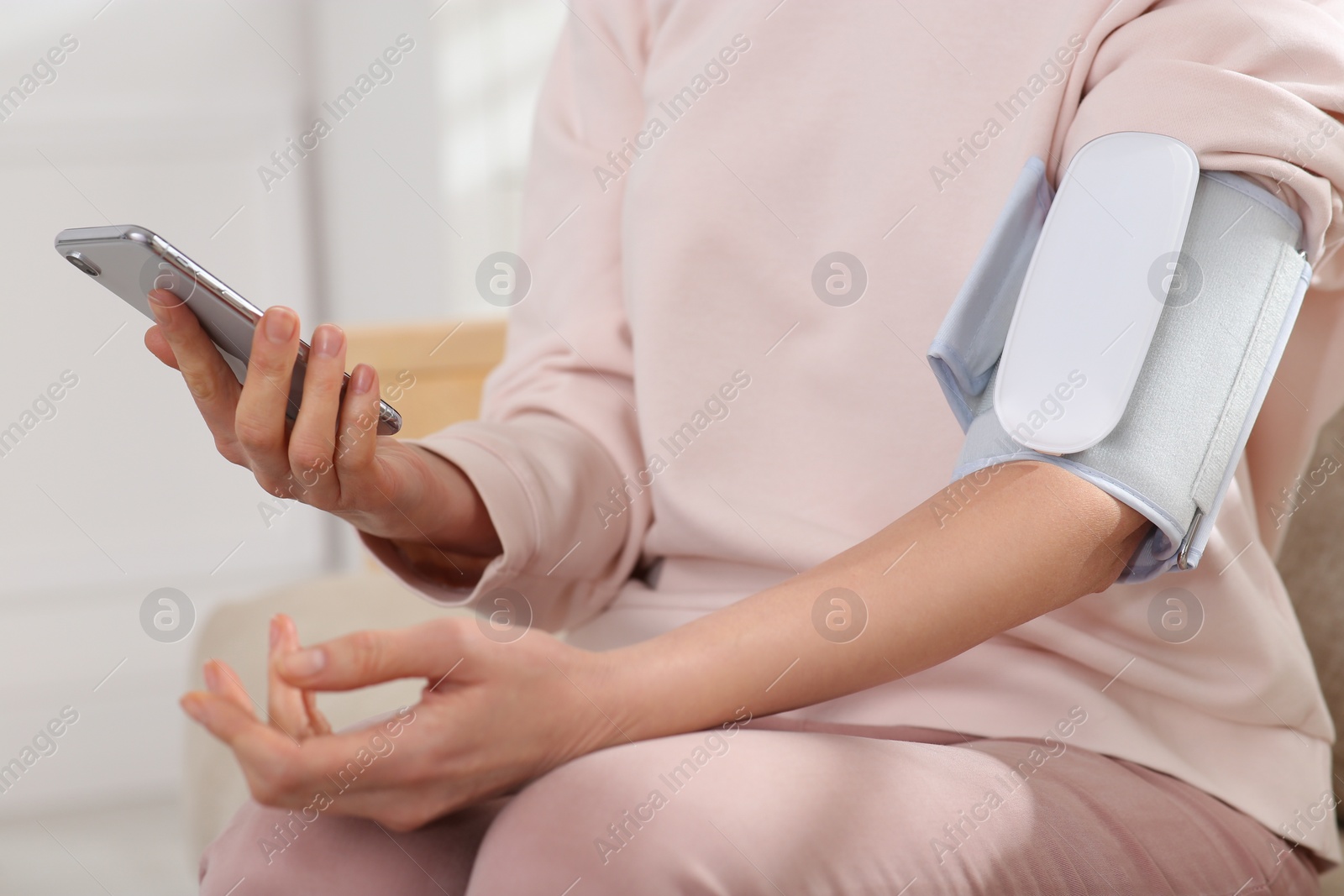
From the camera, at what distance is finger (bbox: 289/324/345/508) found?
0.45m

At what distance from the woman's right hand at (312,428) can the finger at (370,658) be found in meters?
0.14

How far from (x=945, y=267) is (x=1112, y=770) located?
A: 0.81 feet

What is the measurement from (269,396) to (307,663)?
155mm

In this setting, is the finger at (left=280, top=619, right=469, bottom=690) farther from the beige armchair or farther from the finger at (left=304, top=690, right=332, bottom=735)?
the beige armchair

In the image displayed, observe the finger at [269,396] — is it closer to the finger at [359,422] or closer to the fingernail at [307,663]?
the finger at [359,422]

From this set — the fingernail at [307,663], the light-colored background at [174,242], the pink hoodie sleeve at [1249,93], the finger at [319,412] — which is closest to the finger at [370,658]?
the fingernail at [307,663]

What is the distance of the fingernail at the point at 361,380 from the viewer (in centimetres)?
47

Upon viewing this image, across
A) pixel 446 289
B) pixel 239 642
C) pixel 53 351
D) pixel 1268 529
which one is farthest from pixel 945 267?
pixel 53 351

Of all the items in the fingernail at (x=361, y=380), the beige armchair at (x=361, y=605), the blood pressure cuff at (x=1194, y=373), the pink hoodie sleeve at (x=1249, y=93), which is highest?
the pink hoodie sleeve at (x=1249, y=93)

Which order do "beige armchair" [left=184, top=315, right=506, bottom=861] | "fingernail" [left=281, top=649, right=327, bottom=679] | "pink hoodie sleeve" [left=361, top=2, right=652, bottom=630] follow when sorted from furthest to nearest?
"beige armchair" [left=184, top=315, right=506, bottom=861], "pink hoodie sleeve" [left=361, top=2, right=652, bottom=630], "fingernail" [left=281, top=649, right=327, bottom=679]

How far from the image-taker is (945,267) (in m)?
0.55

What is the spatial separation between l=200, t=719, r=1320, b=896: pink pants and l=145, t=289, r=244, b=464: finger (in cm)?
18

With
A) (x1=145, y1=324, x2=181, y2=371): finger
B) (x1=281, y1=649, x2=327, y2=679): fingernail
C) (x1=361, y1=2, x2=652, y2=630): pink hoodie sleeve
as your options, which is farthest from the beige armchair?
(x1=281, y1=649, x2=327, y2=679): fingernail

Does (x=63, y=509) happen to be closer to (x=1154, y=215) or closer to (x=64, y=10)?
(x=64, y=10)
